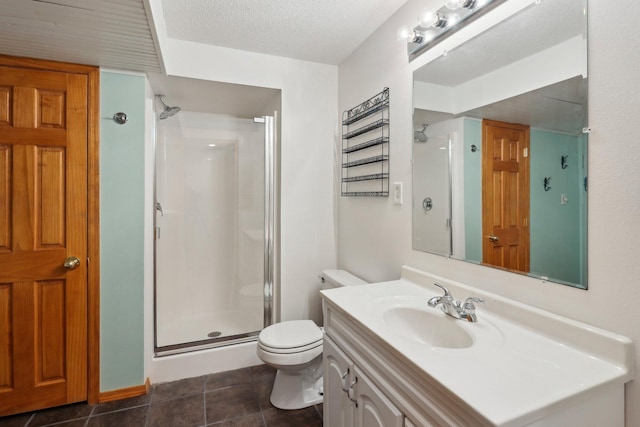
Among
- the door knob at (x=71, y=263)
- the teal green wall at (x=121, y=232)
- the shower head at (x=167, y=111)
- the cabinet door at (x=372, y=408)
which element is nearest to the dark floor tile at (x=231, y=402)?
the teal green wall at (x=121, y=232)

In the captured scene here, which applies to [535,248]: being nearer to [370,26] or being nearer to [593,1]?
[593,1]

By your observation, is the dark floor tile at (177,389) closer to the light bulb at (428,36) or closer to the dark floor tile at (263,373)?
the dark floor tile at (263,373)

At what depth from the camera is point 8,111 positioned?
1.73 metres

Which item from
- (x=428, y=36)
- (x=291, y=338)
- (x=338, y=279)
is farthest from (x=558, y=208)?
(x=291, y=338)

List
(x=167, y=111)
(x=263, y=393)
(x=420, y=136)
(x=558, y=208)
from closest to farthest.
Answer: (x=558, y=208) → (x=420, y=136) → (x=263, y=393) → (x=167, y=111)

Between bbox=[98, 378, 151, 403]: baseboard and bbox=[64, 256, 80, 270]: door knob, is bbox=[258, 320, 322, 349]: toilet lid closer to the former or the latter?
bbox=[98, 378, 151, 403]: baseboard

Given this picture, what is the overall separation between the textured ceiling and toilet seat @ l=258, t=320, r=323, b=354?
6.23ft

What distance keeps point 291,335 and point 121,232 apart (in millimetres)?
1247

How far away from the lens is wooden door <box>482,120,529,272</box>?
1.09m

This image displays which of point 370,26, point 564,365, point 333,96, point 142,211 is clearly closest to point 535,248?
point 564,365

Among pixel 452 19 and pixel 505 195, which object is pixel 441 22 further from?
pixel 505 195

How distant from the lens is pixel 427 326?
1228 millimetres

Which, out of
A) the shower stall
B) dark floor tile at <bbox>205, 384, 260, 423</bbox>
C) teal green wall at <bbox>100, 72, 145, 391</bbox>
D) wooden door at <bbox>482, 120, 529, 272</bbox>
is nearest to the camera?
wooden door at <bbox>482, 120, 529, 272</bbox>

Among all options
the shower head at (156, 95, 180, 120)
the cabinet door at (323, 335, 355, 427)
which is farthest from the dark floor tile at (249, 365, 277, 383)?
the shower head at (156, 95, 180, 120)
